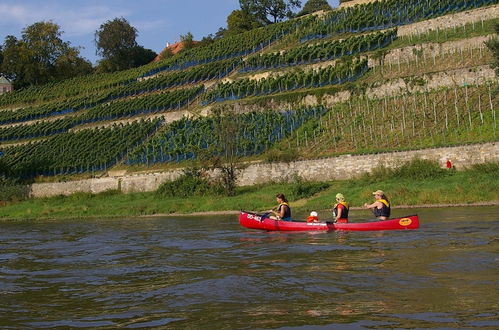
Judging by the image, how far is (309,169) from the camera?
1829 inches

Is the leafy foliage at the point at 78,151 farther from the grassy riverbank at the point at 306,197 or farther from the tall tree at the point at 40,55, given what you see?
the tall tree at the point at 40,55

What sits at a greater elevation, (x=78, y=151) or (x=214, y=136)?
(x=78, y=151)

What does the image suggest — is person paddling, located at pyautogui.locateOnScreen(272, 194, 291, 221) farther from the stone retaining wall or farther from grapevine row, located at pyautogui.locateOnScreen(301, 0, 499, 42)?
grapevine row, located at pyautogui.locateOnScreen(301, 0, 499, 42)

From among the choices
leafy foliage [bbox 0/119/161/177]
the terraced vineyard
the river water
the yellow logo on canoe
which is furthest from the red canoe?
leafy foliage [bbox 0/119/161/177]

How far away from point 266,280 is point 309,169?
3030cm

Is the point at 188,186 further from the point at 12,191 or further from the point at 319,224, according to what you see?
the point at 319,224

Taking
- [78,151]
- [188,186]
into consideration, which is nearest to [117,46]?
[78,151]

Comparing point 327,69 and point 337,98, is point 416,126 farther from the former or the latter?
point 327,69

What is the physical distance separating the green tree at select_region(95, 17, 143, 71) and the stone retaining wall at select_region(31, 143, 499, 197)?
185 feet

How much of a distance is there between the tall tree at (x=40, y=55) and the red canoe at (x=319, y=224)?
91511mm

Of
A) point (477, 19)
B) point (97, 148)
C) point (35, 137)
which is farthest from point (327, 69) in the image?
A: point (35, 137)

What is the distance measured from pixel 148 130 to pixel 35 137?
64.0 feet

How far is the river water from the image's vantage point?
12516 millimetres

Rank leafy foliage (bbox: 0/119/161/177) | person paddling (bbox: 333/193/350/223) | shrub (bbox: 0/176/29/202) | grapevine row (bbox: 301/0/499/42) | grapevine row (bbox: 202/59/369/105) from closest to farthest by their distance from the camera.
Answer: person paddling (bbox: 333/193/350/223), shrub (bbox: 0/176/29/202), grapevine row (bbox: 202/59/369/105), leafy foliage (bbox: 0/119/161/177), grapevine row (bbox: 301/0/499/42)
